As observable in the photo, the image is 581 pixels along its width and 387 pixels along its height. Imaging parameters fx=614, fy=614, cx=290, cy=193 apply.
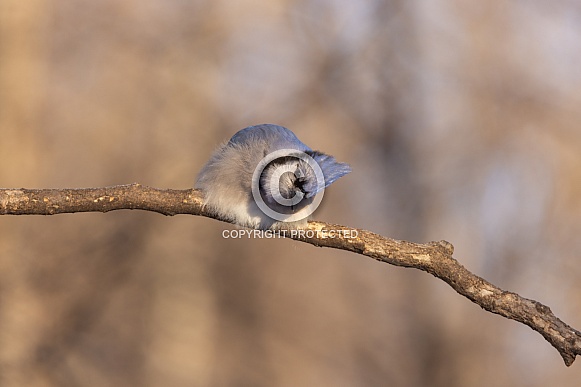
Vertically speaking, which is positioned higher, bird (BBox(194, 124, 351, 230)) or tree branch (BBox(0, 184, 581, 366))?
bird (BBox(194, 124, 351, 230))

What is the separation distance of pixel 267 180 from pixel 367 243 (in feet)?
1.25

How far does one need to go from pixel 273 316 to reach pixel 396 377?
1088mm

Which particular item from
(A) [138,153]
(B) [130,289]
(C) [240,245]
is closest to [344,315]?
(C) [240,245]

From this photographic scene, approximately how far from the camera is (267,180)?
6.28ft

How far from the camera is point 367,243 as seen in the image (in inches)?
77.4

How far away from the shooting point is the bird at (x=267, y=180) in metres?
1.83

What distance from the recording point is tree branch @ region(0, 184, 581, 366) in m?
Result: 1.85

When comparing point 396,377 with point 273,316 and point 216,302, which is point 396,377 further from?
Answer: point 216,302

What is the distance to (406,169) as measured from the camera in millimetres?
5113

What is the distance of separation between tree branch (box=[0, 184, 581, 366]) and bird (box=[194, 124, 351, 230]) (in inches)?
3.9

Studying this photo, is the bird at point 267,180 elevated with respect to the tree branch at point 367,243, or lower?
elevated

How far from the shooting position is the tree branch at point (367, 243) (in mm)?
1853

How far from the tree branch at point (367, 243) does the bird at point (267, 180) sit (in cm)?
10

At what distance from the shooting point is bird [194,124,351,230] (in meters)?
1.83
